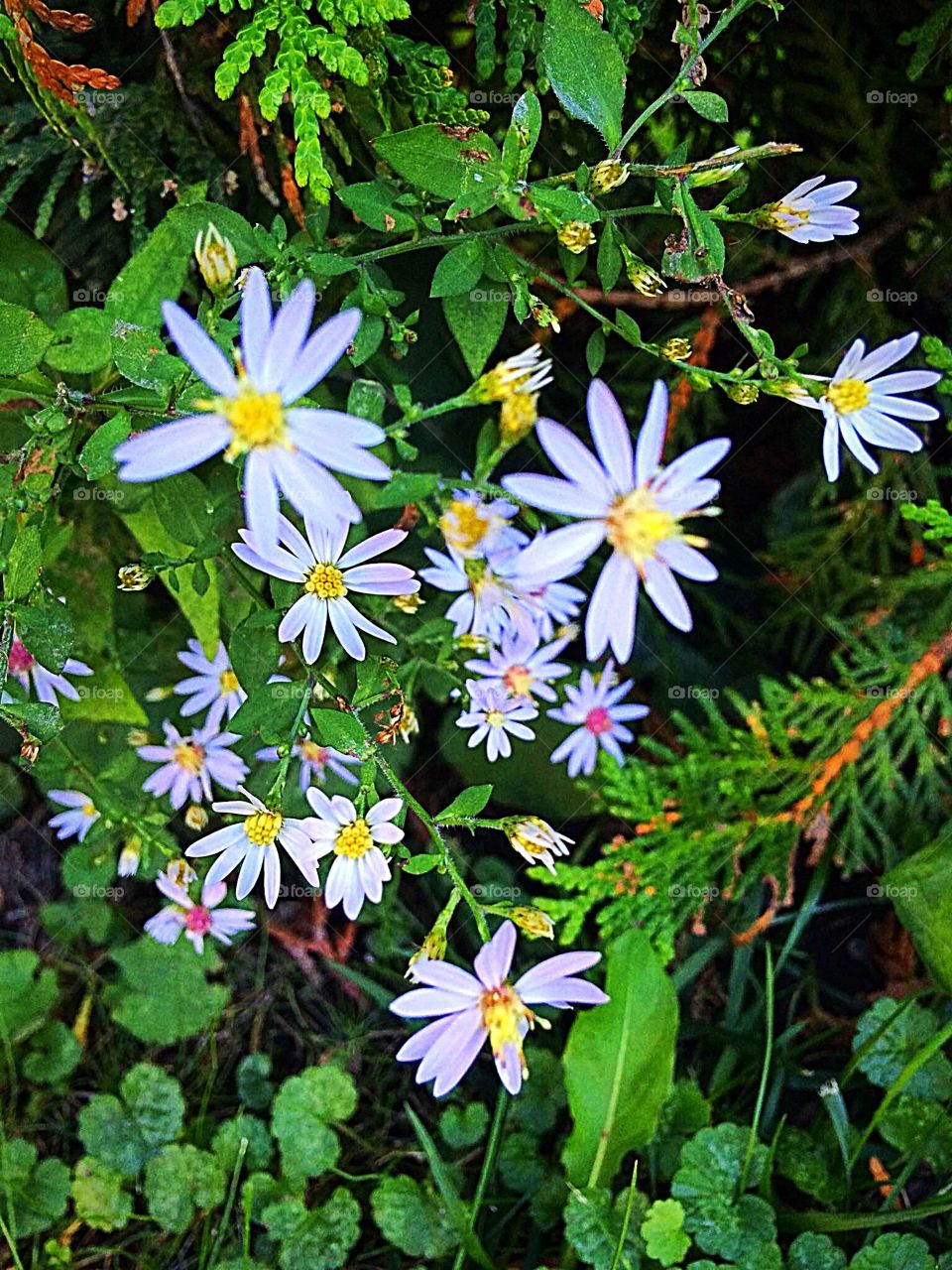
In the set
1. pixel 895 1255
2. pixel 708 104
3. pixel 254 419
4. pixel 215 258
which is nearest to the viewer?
pixel 254 419


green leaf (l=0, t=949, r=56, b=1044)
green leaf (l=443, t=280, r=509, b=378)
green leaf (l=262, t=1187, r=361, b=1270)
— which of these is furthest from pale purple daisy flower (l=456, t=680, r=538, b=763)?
green leaf (l=0, t=949, r=56, b=1044)

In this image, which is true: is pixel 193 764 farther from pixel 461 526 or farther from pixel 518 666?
pixel 461 526

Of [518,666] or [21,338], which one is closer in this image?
[21,338]

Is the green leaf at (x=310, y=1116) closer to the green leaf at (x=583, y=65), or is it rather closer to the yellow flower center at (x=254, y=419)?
the yellow flower center at (x=254, y=419)

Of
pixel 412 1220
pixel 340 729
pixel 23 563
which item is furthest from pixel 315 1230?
pixel 23 563

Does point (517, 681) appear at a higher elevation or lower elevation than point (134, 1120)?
higher

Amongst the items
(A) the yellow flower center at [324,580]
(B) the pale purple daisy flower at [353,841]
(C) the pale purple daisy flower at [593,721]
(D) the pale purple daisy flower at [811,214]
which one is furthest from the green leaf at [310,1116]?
(D) the pale purple daisy flower at [811,214]
